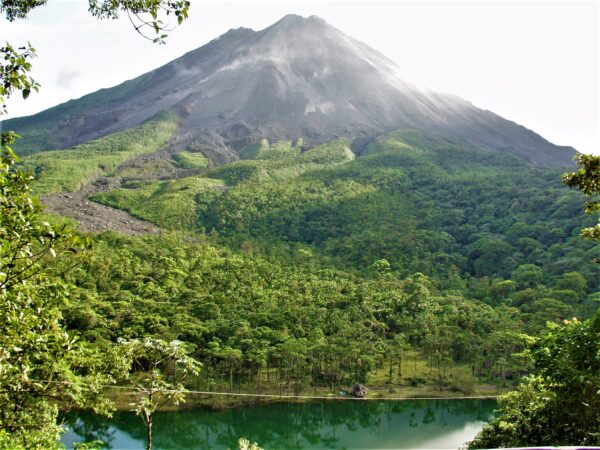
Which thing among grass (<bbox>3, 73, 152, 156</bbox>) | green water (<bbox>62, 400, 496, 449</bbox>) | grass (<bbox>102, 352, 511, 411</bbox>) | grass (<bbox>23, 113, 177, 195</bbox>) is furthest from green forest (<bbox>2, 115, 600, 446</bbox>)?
grass (<bbox>3, 73, 152, 156</bbox>)

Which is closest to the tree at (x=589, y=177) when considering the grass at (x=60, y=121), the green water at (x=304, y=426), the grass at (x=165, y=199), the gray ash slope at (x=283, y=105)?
the green water at (x=304, y=426)

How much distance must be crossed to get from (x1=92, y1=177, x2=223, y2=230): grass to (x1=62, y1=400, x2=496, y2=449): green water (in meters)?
35.2

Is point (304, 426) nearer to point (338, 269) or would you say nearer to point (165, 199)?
point (338, 269)

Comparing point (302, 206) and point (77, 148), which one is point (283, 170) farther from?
point (77, 148)

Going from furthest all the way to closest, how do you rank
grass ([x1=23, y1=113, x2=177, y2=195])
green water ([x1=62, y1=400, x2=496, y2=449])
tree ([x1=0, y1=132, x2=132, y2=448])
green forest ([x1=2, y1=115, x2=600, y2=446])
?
grass ([x1=23, y1=113, x2=177, y2=195]) < green forest ([x1=2, y1=115, x2=600, y2=446]) < green water ([x1=62, y1=400, x2=496, y2=449]) < tree ([x1=0, y1=132, x2=132, y2=448])

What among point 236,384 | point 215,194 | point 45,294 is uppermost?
point 215,194

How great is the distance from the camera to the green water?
2138 centimetres

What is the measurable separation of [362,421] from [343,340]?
4458 mm

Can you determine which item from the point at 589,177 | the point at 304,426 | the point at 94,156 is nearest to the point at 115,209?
the point at 94,156

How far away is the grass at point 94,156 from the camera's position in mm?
70562

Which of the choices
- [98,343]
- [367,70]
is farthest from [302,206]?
[367,70]

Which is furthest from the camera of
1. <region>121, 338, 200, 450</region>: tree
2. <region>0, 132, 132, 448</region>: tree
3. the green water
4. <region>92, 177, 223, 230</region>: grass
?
<region>92, 177, 223, 230</region>: grass

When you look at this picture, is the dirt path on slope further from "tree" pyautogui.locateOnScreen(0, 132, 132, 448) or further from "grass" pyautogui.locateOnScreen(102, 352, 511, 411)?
"tree" pyautogui.locateOnScreen(0, 132, 132, 448)

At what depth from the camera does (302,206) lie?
6406 cm
